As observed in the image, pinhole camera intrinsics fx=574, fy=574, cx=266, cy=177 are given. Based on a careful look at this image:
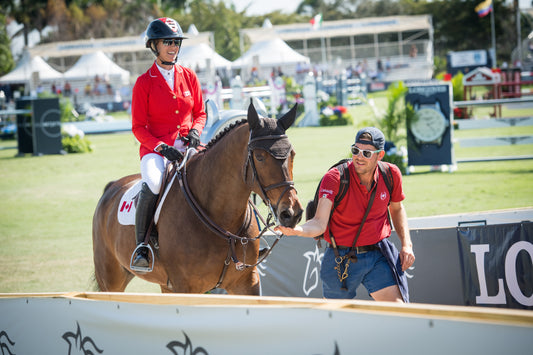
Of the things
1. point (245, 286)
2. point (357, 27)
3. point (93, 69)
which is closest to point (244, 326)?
point (245, 286)

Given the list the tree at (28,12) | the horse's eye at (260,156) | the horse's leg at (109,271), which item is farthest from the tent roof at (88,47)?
the horse's eye at (260,156)

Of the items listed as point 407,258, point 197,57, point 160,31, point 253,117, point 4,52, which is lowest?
point 407,258

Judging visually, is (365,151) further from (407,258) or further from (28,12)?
(28,12)

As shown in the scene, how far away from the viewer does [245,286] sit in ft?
15.9

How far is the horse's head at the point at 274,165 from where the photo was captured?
388 centimetres

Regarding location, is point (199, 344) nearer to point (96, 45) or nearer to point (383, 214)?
point (383, 214)

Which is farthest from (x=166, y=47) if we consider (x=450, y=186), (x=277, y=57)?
(x=277, y=57)

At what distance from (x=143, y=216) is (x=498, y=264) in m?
3.47

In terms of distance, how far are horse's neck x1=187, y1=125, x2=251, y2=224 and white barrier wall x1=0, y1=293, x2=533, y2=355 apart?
138cm

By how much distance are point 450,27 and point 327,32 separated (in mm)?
20066

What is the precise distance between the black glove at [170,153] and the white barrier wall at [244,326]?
1.52 metres

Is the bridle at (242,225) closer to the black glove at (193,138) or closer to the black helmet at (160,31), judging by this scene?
the black glove at (193,138)

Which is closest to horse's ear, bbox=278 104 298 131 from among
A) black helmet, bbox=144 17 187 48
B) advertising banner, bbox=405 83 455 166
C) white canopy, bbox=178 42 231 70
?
black helmet, bbox=144 17 187 48

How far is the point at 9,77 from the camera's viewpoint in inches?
2157
